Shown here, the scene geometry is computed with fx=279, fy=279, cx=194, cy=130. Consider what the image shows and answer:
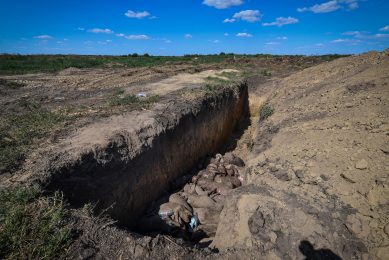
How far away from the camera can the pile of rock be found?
554cm

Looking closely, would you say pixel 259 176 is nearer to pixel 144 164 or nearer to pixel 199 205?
pixel 199 205

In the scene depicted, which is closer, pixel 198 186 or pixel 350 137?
pixel 350 137

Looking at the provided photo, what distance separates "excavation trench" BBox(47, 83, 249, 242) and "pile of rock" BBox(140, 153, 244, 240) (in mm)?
252

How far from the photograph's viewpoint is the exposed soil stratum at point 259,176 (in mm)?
3373

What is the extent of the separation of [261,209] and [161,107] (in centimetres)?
464

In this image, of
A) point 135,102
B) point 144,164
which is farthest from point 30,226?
point 135,102

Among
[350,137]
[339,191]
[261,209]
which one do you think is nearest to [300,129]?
[350,137]

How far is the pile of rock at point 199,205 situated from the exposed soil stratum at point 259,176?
0.18 meters

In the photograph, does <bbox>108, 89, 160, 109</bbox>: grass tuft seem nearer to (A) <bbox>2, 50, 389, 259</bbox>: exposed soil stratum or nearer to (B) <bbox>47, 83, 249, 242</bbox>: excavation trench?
(A) <bbox>2, 50, 389, 259</bbox>: exposed soil stratum

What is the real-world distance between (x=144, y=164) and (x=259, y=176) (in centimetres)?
246

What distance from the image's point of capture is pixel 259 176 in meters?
4.96

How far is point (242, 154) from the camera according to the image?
9.45 m

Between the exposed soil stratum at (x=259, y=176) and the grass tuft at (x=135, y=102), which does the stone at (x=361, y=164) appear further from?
the grass tuft at (x=135, y=102)

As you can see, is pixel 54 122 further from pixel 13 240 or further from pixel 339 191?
pixel 339 191
